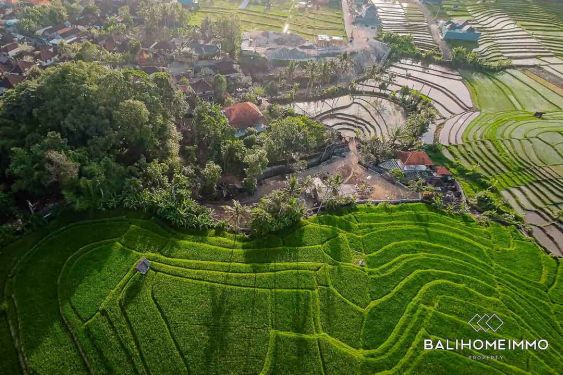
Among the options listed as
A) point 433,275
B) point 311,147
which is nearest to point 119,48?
point 311,147

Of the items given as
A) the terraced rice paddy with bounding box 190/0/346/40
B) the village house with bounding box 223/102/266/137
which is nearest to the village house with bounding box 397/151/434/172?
the village house with bounding box 223/102/266/137

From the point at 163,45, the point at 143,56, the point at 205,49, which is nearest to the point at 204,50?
the point at 205,49

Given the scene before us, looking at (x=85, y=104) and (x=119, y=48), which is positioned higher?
(x=85, y=104)

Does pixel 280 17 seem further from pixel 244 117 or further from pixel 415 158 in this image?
pixel 415 158

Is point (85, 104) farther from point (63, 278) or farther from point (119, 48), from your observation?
point (119, 48)

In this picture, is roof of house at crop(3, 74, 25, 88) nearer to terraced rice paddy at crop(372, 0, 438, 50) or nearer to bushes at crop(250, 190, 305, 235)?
bushes at crop(250, 190, 305, 235)
